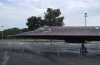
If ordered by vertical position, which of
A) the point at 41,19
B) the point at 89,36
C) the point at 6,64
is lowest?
the point at 6,64

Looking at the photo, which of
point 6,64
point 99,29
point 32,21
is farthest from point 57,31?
point 32,21

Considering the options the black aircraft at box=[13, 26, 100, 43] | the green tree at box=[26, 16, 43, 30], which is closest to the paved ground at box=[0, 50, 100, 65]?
the black aircraft at box=[13, 26, 100, 43]

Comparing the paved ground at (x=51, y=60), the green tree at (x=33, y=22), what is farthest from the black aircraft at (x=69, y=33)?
the green tree at (x=33, y=22)

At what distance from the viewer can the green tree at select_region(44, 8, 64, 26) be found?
6962 centimetres

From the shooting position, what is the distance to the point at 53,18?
7019 centimetres

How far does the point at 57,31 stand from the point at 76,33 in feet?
6.17

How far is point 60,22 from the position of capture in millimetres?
70375

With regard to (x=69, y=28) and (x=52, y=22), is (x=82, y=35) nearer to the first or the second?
(x=69, y=28)

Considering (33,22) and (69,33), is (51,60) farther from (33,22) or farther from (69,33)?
(33,22)

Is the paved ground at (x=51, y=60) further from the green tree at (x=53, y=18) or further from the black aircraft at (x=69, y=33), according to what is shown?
the green tree at (x=53, y=18)

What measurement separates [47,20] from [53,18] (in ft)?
6.68

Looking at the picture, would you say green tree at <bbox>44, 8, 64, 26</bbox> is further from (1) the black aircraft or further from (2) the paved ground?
(2) the paved ground

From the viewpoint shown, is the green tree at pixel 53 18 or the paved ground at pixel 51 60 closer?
the paved ground at pixel 51 60

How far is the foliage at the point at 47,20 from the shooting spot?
225 feet
